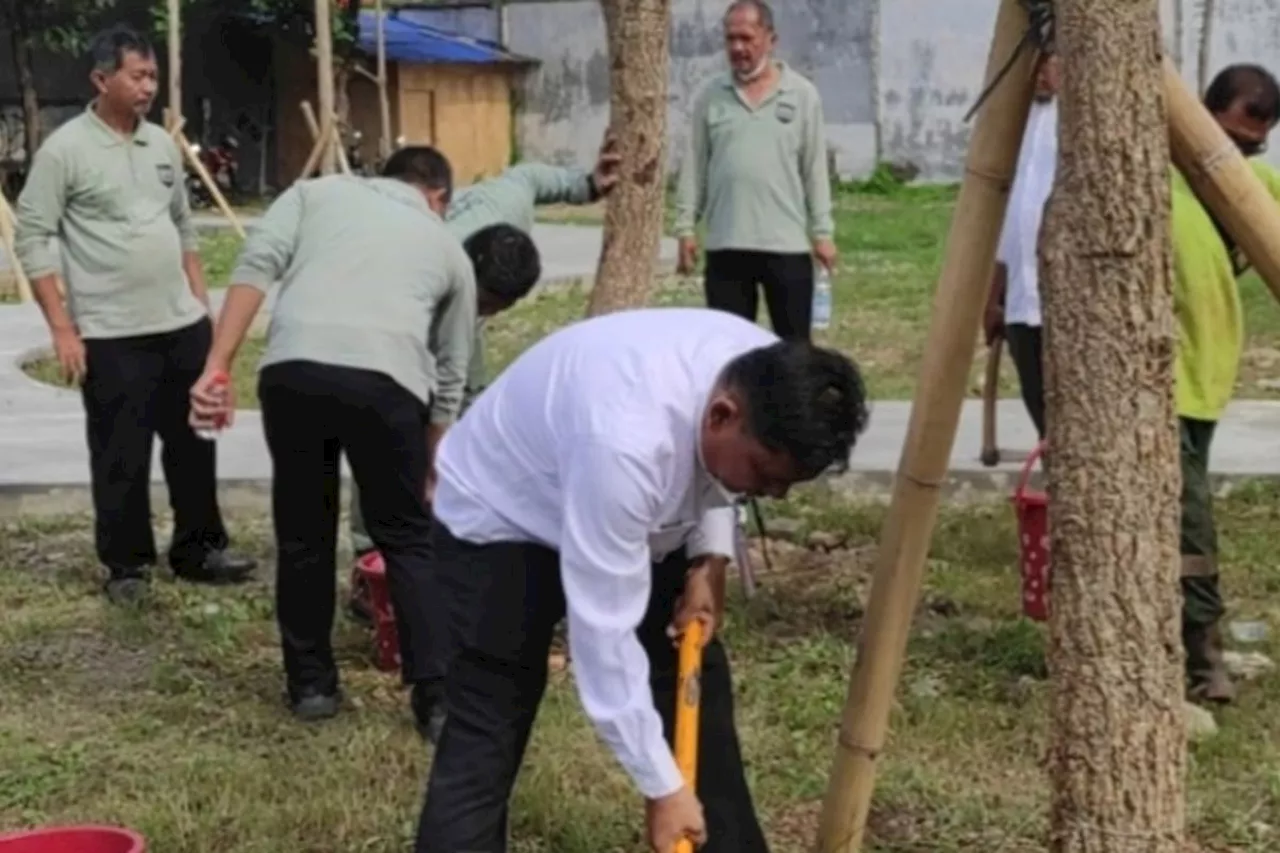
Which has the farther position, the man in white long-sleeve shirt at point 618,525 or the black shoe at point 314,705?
the black shoe at point 314,705

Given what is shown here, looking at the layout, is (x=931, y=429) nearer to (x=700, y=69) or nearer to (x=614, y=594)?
(x=614, y=594)

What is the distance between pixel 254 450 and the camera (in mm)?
8852

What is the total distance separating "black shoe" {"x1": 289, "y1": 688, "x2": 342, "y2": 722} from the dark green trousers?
2.09 meters

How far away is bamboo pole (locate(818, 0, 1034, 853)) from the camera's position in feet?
12.3

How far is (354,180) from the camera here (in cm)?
518

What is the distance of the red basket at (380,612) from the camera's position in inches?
219

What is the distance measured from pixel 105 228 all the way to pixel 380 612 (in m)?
1.60

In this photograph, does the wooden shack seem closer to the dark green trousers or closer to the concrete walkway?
the concrete walkway

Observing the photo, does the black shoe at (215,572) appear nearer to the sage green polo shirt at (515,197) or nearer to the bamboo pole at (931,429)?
the sage green polo shirt at (515,197)

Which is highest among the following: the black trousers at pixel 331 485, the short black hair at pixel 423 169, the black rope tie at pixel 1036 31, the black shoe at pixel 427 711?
the black rope tie at pixel 1036 31

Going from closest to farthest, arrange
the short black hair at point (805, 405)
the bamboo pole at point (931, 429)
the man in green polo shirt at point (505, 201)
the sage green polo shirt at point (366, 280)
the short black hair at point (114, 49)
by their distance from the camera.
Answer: the short black hair at point (805, 405), the bamboo pole at point (931, 429), the sage green polo shirt at point (366, 280), the man in green polo shirt at point (505, 201), the short black hair at point (114, 49)

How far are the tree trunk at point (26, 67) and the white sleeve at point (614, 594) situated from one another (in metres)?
23.3

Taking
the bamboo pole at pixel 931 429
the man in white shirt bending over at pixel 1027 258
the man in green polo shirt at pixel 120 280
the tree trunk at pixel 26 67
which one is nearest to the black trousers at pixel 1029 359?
the man in white shirt bending over at pixel 1027 258

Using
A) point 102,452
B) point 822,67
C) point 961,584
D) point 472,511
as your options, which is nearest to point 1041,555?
point 961,584
